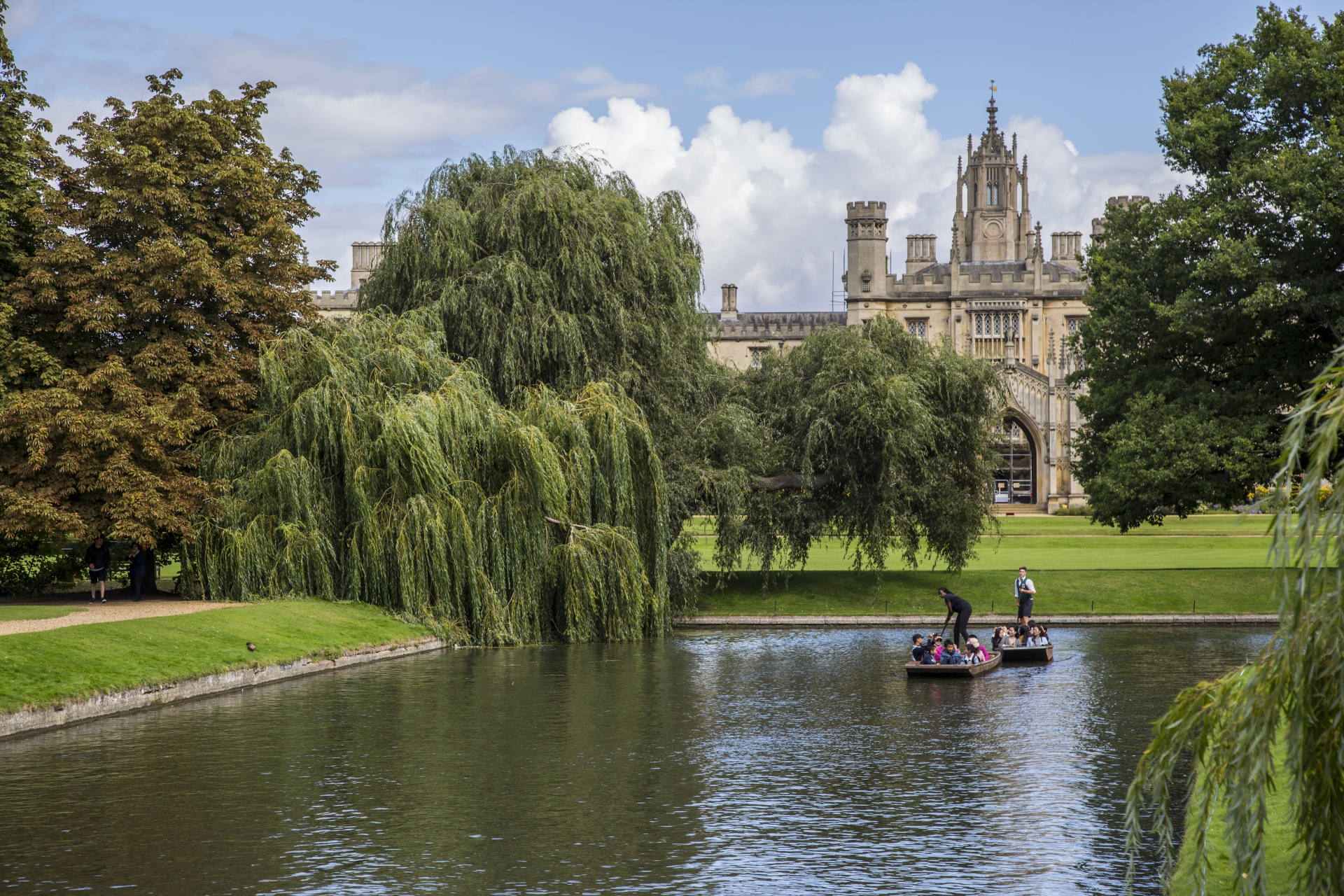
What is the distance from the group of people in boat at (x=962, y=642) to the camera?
20.8 m

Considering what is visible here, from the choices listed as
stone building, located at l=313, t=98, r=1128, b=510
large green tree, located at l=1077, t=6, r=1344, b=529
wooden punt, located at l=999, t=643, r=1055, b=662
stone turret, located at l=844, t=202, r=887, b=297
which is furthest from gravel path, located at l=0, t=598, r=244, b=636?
stone turret, located at l=844, t=202, r=887, b=297

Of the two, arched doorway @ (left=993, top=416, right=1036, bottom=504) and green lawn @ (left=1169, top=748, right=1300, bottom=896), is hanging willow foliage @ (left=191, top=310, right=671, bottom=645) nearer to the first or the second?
green lawn @ (left=1169, top=748, right=1300, bottom=896)

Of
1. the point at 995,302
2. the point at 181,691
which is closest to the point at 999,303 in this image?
the point at 995,302

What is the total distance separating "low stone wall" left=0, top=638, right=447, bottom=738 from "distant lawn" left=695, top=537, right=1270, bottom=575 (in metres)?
13.1

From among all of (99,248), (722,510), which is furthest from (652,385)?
(99,248)

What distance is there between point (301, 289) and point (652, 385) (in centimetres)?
857

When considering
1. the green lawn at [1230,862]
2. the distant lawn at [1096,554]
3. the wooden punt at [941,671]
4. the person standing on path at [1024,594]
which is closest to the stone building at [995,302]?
the distant lawn at [1096,554]

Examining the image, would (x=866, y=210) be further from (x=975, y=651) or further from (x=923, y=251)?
(x=975, y=651)

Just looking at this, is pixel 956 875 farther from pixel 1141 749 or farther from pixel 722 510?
pixel 722 510

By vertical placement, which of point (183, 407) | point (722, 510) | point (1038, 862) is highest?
point (183, 407)

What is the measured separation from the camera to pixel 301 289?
29.2 m

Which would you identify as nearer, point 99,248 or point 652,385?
point 99,248

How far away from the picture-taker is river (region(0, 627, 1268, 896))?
32.7ft

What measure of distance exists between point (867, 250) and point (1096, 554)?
37.9 metres
